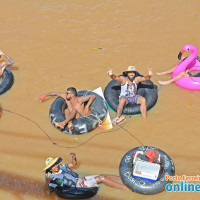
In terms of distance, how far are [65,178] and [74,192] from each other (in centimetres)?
34

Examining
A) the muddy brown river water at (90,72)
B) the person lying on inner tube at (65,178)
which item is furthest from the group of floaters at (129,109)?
the muddy brown river water at (90,72)

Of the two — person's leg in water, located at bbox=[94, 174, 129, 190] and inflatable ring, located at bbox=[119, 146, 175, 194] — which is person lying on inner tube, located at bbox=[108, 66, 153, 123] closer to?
inflatable ring, located at bbox=[119, 146, 175, 194]

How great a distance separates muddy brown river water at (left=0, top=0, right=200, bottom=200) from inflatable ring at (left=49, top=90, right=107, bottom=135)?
28cm

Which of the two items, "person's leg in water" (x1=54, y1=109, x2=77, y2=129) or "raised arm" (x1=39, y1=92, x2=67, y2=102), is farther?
"raised arm" (x1=39, y1=92, x2=67, y2=102)

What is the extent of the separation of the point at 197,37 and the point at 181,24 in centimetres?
109

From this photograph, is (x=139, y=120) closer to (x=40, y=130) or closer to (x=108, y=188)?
(x=108, y=188)

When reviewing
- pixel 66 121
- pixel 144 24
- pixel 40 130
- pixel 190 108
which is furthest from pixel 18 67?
pixel 190 108

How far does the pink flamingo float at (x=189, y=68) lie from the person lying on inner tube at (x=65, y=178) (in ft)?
12.7

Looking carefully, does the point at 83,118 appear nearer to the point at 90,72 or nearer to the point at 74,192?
the point at 74,192

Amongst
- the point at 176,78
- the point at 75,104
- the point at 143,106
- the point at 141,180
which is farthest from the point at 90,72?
the point at 141,180

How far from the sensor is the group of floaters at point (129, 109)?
5.55 metres

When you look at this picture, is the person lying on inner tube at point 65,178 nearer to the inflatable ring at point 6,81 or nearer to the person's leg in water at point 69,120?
the person's leg in water at point 69,120

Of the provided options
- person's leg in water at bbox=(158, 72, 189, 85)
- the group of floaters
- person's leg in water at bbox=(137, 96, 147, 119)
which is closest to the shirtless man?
the group of floaters

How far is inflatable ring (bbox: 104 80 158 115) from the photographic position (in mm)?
7254
